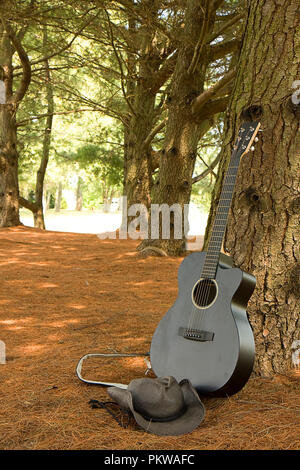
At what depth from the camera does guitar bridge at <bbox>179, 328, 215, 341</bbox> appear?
7.91 feet

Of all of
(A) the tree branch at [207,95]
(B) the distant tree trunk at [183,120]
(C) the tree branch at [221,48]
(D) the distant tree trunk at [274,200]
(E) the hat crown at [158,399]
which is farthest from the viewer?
(C) the tree branch at [221,48]

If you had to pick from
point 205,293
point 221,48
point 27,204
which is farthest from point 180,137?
point 27,204

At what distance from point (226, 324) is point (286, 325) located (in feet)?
2.09

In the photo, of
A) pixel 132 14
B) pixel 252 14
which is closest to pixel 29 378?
pixel 252 14

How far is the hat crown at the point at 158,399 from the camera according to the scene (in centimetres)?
223

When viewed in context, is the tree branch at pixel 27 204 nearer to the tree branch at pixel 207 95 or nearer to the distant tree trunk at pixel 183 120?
the distant tree trunk at pixel 183 120

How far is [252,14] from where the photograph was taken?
10.1 feet

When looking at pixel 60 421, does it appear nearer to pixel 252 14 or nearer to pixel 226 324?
pixel 226 324

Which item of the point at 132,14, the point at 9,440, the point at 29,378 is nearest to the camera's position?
the point at 9,440

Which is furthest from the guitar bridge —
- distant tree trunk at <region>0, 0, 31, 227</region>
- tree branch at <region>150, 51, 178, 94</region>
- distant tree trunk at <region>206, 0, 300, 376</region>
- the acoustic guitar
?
distant tree trunk at <region>0, 0, 31, 227</region>

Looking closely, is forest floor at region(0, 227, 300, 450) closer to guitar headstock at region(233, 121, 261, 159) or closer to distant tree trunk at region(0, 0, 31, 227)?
guitar headstock at region(233, 121, 261, 159)

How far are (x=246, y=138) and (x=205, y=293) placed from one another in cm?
103

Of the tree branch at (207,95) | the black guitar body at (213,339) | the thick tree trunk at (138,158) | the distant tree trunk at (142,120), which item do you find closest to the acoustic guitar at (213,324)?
the black guitar body at (213,339)

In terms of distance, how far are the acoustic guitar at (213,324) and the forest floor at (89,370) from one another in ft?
0.75
